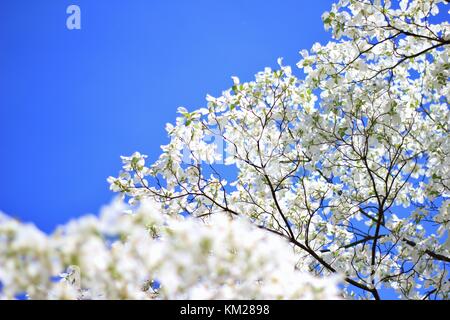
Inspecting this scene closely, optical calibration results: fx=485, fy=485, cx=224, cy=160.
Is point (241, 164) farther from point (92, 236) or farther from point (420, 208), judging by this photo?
point (92, 236)

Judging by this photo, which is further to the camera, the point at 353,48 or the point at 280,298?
the point at 353,48

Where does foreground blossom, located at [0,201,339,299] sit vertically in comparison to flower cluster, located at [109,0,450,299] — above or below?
below

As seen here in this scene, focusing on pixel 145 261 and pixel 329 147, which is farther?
pixel 329 147

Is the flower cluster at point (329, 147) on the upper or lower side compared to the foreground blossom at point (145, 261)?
upper

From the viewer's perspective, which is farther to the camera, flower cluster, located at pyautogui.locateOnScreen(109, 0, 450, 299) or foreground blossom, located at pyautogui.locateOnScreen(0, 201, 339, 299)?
flower cluster, located at pyautogui.locateOnScreen(109, 0, 450, 299)

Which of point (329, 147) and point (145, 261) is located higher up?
point (329, 147)

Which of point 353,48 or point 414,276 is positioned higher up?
point 353,48

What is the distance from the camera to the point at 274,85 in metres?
5.68

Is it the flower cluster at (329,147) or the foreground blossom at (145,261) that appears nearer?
the foreground blossom at (145,261)
